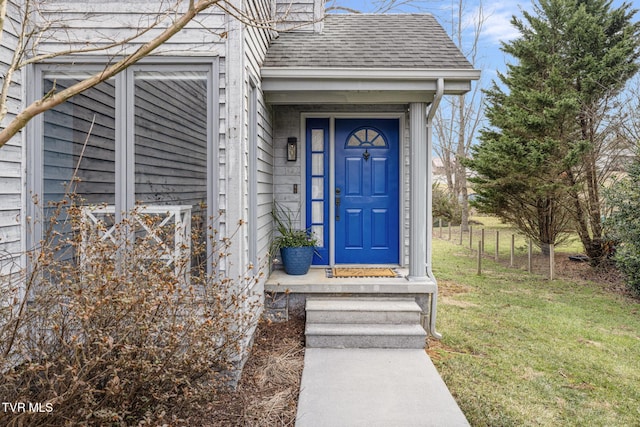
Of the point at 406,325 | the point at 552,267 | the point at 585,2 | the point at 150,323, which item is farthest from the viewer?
the point at 585,2

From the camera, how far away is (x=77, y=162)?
321 cm

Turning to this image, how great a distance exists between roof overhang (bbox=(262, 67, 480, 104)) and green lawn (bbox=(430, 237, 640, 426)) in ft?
8.53

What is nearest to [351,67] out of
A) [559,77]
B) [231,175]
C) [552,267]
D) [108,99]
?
[231,175]

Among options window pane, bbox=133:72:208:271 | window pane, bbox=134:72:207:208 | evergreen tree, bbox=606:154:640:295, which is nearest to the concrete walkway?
window pane, bbox=133:72:208:271

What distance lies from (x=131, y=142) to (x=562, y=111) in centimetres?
805

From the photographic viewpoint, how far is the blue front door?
5531 mm

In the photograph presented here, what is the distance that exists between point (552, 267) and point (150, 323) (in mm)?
7456

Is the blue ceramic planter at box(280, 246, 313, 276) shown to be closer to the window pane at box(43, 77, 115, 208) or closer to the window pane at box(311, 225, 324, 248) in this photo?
the window pane at box(311, 225, 324, 248)

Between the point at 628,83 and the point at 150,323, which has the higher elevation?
the point at 628,83

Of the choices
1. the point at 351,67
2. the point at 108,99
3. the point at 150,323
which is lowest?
the point at 150,323

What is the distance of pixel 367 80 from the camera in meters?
4.43

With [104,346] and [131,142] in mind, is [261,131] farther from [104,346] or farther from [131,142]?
[104,346]

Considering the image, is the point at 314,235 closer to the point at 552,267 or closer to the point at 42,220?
the point at 42,220

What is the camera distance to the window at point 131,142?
3.20 metres
